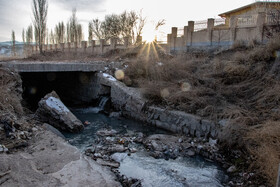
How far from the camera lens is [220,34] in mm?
14344

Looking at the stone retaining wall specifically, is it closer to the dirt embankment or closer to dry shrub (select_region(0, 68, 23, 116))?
the dirt embankment

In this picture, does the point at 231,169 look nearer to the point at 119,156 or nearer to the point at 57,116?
the point at 119,156

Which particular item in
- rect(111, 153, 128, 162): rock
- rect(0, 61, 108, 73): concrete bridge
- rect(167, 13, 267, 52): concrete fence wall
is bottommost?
rect(111, 153, 128, 162): rock

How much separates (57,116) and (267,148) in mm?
6633

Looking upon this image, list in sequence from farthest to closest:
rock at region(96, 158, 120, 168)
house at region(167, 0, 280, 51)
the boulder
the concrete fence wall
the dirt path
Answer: the concrete fence wall, house at region(167, 0, 280, 51), the boulder, rock at region(96, 158, 120, 168), the dirt path

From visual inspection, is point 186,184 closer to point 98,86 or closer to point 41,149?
point 41,149

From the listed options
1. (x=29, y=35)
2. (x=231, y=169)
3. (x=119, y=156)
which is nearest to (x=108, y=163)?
(x=119, y=156)

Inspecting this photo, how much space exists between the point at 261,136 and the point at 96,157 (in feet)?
13.1

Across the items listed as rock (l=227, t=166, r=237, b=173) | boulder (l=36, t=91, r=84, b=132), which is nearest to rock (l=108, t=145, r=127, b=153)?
boulder (l=36, t=91, r=84, b=132)

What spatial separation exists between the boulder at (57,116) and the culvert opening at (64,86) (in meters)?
4.23

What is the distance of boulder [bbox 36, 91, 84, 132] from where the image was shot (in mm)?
7980

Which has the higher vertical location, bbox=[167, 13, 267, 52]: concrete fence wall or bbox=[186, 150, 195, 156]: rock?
bbox=[167, 13, 267, 52]: concrete fence wall

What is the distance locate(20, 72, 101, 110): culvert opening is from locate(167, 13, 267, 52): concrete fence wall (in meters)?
7.49

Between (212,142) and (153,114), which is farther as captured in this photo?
(153,114)
